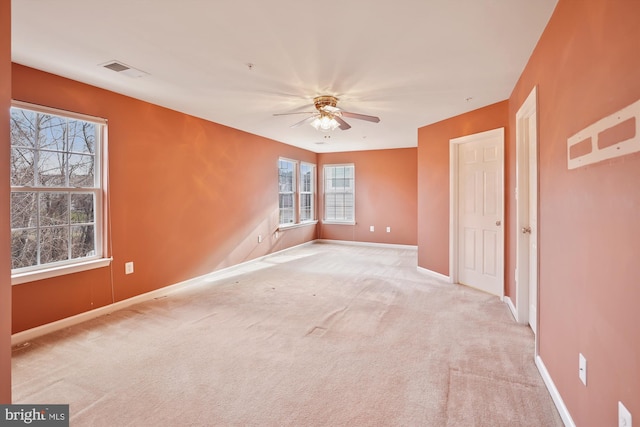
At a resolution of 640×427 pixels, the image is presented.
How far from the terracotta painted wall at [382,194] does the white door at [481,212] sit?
9.59 feet

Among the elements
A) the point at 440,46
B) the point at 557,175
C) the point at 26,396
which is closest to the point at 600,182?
the point at 557,175

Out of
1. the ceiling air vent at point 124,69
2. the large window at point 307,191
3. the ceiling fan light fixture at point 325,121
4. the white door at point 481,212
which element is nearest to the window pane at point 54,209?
the ceiling air vent at point 124,69

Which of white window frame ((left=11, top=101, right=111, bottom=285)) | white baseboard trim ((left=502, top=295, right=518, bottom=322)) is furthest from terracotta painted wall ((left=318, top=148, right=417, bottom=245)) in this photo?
white window frame ((left=11, top=101, right=111, bottom=285))

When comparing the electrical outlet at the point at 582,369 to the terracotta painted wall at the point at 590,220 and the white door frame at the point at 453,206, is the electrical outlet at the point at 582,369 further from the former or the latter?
the white door frame at the point at 453,206

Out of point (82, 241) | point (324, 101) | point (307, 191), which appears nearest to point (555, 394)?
point (324, 101)

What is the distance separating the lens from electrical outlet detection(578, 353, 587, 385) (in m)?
1.54

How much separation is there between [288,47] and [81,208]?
8.78ft

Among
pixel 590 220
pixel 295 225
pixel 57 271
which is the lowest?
pixel 57 271

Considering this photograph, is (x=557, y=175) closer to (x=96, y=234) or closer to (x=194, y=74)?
(x=194, y=74)

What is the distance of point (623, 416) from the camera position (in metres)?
1.21

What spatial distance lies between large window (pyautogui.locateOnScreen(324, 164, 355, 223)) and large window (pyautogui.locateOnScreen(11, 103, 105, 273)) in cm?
559

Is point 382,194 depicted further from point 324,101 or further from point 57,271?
point 57,271

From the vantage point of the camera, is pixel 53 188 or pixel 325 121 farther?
pixel 325 121

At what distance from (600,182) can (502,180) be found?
2643mm
